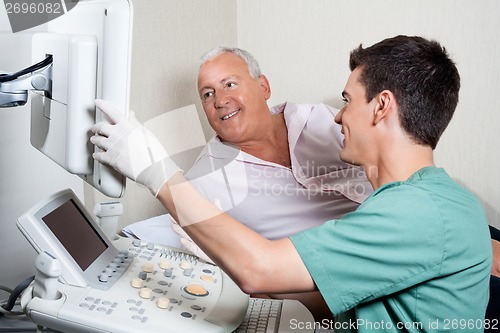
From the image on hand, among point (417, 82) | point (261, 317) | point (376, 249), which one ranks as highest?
point (417, 82)

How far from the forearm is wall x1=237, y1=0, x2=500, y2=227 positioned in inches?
63.3

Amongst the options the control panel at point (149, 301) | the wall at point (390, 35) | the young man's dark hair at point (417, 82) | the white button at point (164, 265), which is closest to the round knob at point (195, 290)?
the control panel at point (149, 301)

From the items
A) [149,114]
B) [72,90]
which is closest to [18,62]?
[72,90]

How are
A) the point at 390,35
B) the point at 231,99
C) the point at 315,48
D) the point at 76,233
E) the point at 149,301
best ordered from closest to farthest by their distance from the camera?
the point at 149,301 → the point at 76,233 → the point at 231,99 → the point at 390,35 → the point at 315,48

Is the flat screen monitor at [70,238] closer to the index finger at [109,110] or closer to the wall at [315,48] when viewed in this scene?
the index finger at [109,110]

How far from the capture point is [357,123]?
48.9 inches

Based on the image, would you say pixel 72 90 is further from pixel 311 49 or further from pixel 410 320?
pixel 311 49

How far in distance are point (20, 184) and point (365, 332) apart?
3.05 ft

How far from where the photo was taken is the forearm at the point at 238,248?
0.99 m

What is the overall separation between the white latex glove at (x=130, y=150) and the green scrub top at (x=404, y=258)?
263 millimetres

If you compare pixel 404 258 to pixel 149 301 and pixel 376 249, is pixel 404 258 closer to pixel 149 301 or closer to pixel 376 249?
pixel 376 249

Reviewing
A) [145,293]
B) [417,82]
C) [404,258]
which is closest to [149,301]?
[145,293]

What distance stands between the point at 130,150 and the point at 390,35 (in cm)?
170

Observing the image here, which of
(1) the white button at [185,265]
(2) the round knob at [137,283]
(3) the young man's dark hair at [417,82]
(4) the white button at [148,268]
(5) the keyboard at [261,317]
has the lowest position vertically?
(5) the keyboard at [261,317]
